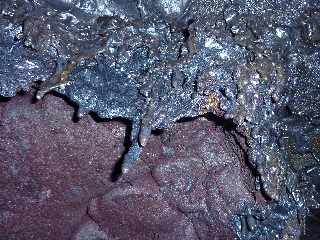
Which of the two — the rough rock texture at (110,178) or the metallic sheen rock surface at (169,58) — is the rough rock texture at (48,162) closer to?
the rough rock texture at (110,178)

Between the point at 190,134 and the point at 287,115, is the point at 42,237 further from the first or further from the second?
the point at 287,115

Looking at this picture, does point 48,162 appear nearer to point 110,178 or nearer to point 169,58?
point 110,178

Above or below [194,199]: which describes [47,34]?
above

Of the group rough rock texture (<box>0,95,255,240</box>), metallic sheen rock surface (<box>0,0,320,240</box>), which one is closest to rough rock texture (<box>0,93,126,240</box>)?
rough rock texture (<box>0,95,255,240</box>)

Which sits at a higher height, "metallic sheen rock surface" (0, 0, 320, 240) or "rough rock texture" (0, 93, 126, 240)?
"metallic sheen rock surface" (0, 0, 320, 240)

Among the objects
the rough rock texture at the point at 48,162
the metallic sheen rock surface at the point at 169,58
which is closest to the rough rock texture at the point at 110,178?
the rough rock texture at the point at 48,162

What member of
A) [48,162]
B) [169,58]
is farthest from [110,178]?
[169,58]

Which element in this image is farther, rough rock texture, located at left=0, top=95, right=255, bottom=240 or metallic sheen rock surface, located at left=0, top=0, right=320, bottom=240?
rough rock texture, located at left=0, top=95, right=255, bottom=240

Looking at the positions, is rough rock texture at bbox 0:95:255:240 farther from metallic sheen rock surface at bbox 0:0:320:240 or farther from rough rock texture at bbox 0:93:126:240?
metallic sheen rock surface at bbox 0:0:320:240

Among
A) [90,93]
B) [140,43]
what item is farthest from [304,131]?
[90,93]
